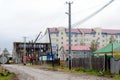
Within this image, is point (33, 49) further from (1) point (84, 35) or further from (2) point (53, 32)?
(1) point (84, 35)

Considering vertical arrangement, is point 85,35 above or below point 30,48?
above

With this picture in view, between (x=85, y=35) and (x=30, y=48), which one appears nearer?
(x=30, y=48)

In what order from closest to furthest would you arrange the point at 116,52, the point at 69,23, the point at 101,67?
the point at 101,67
the point at 116,52
the point at 69,23

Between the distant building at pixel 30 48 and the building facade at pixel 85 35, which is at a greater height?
the building facade at pixel 85 35

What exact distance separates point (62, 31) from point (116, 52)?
119 meters

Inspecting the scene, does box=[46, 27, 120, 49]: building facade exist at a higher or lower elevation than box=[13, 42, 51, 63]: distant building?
higher

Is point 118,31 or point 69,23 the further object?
point 118,31

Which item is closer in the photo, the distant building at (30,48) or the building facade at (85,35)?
the distant building at (30,48)

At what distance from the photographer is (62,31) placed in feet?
541

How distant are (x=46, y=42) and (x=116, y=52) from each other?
370 ft

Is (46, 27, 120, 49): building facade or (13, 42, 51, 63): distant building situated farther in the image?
(46, 27, 120, 49): building facade

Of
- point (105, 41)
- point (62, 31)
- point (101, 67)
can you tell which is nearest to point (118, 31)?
point (105, 41)

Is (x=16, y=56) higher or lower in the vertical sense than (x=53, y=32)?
lower

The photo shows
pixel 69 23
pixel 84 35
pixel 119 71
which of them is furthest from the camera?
pixel 84 35
